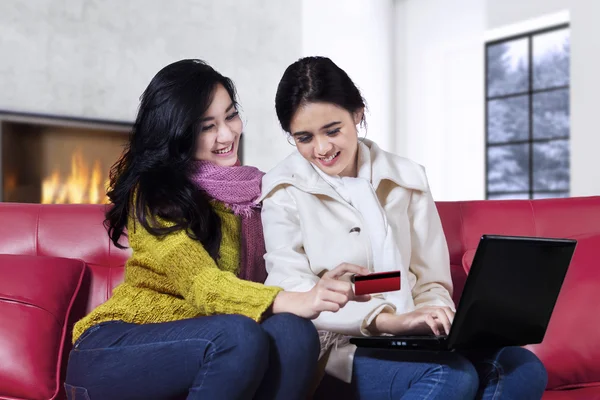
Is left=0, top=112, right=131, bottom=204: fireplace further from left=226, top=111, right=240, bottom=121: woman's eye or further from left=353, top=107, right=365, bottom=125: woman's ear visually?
left=353, top=107, right=365, bottom=125: woman's ear

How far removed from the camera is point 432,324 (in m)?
1.31

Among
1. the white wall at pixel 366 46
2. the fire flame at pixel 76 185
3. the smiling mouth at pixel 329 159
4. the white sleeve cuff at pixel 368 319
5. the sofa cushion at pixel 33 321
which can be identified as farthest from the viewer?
the white wall at pixel 366 46

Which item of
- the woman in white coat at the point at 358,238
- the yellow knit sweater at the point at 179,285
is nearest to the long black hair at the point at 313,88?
the woman in white coat at the point at 358,238

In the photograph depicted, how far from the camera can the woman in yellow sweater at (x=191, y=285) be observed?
125 cm

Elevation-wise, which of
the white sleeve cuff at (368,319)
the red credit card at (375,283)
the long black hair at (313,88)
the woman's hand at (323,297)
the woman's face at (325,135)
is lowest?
the white sleeve cuff at (368,319)

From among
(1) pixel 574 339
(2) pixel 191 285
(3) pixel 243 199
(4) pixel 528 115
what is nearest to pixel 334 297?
(2) pixel 191 285

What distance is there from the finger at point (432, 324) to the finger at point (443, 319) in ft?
0.04

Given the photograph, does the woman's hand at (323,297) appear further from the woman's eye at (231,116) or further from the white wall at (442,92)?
the white wall at (442,92)

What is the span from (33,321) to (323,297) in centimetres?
72

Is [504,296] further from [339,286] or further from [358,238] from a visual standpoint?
[358,238]

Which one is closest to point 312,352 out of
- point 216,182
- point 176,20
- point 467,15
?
point 216,182

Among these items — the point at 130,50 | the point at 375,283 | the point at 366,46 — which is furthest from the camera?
the point at 366,46

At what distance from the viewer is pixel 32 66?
155 inches

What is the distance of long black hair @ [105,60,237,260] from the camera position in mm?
1476
